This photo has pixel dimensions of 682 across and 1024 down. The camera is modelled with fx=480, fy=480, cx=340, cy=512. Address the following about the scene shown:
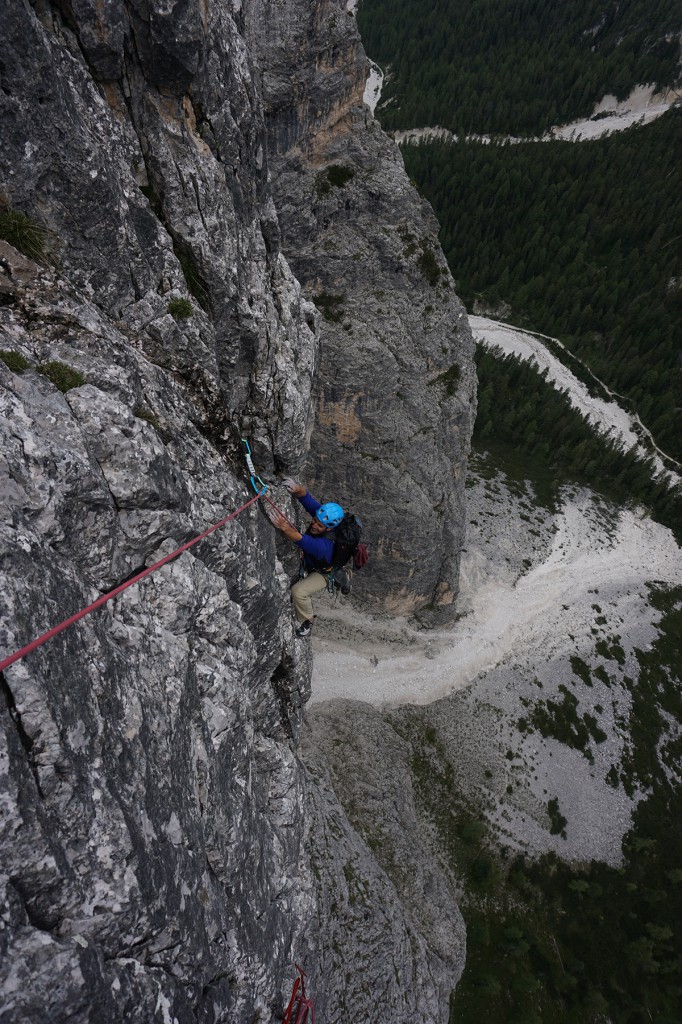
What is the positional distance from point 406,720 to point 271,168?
3287cm

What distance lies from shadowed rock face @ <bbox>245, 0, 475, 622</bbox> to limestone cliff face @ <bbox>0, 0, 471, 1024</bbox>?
40.7 ft

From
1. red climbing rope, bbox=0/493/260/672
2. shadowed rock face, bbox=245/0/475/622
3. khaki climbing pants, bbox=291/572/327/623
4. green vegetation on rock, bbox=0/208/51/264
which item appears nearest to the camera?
red climbing rope, bbox=0/493/260/672

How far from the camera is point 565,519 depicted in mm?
47469

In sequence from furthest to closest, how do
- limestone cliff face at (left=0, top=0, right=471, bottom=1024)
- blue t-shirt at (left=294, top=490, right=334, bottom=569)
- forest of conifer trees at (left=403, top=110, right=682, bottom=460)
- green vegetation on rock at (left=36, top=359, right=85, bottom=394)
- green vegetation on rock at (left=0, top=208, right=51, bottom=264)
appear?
1. forest of conifer trees at (left=403, top=110, right=682, bottom=460)
2. blue t-shirt at (left=294, top=490, right=334, bottom=569)
3. green vegetation on rock at (left=0, top=208, right=51, bottom=264)
4. green vegetation on rock at (left=36, top=359, right=85, bottom=394)
5. limestone cliff face at (left=0, top=0, right=471, bottom=1024)

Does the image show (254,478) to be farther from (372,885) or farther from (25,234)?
(372,885)

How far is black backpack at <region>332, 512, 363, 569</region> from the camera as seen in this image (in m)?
14.8

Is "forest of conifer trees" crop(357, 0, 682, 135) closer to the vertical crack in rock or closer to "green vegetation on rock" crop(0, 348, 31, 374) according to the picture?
"green vegetation on rock" crop(0, 348, 31, 374)

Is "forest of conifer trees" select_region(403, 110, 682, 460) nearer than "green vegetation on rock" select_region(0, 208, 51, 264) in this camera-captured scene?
No

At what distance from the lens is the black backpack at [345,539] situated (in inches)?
583

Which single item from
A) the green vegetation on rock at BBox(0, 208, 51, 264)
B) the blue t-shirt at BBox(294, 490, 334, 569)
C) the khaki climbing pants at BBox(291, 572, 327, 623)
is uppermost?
the green vegetation on rock at BBox(0, 208, 51, 264)

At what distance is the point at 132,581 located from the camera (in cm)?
720

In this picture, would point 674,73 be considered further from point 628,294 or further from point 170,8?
point 170,8

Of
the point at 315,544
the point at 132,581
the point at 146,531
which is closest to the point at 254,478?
the point at 315,544

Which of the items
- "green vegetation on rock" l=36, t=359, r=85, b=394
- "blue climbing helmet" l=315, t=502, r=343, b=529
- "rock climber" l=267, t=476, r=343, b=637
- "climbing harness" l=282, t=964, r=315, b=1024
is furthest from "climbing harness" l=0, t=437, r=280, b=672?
"climbing harness" l=282, t=964, r=315, b=1024
